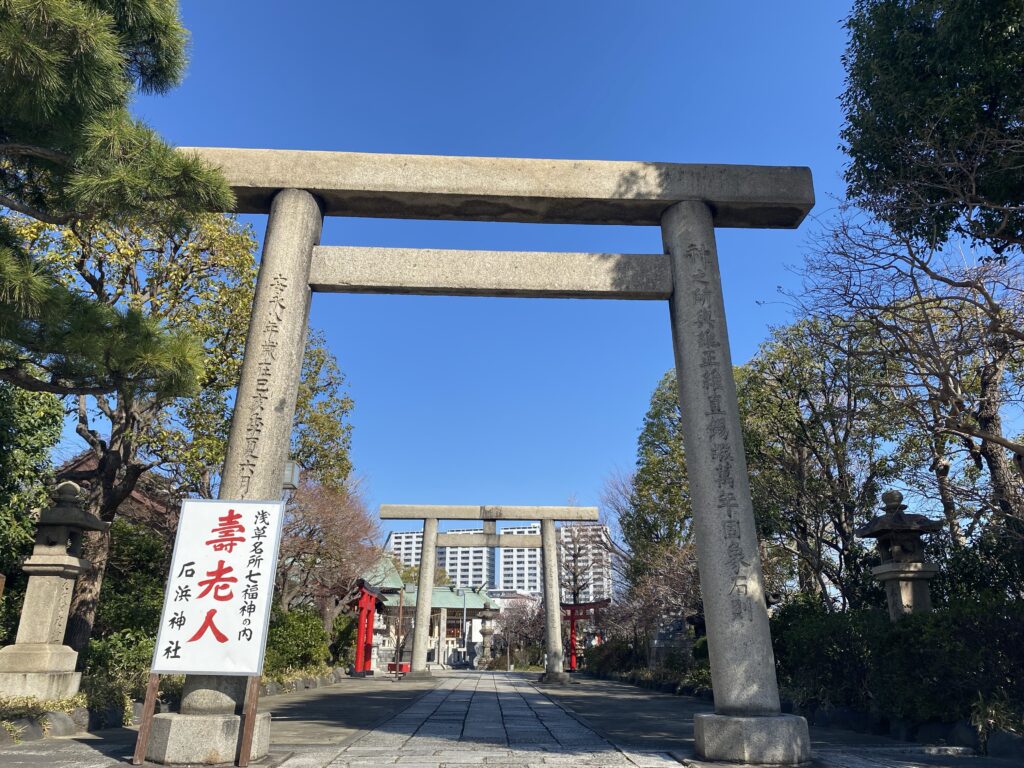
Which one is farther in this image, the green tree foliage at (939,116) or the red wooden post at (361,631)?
the red wooden post at (361,631)

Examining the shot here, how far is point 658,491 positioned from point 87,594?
15.1 meters

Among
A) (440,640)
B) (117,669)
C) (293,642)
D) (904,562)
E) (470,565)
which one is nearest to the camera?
(904,562)

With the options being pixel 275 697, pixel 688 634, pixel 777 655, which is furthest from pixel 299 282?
pixel 688 634

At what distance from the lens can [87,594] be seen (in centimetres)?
993

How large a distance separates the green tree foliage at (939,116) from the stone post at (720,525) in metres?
2.42

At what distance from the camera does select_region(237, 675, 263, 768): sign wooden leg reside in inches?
192

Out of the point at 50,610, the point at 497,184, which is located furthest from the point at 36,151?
the point at 50,610

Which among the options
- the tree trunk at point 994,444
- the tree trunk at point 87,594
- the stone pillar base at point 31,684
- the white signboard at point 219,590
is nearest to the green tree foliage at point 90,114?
the white signboard at point 219,590

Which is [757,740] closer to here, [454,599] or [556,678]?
[556,678]

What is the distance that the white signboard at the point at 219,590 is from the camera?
197 inches

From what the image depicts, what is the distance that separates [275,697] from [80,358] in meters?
8.85

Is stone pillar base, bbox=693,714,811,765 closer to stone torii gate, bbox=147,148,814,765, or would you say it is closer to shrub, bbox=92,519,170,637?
stone torii gate, bbox=147,148,814,765

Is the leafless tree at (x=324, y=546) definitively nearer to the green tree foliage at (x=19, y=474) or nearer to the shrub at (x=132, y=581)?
the shrub at (x=132, y=581)

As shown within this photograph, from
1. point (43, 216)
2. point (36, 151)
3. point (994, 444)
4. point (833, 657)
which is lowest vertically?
point (833, 657)
